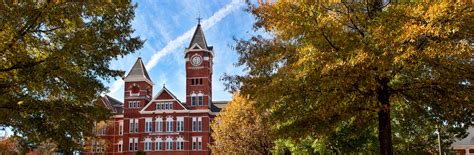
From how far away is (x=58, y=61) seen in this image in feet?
39.1

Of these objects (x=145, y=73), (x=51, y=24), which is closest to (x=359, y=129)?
(x=51, y=24)

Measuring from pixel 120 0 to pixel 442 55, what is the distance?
29.0ft

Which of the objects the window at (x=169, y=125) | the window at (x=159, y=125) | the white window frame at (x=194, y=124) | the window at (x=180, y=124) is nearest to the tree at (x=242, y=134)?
the white window frame at (x=194, y=124)

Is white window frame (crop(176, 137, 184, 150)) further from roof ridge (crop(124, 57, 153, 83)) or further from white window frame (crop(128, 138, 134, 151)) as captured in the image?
roof ridge (crop(124, 57, 153, 83))

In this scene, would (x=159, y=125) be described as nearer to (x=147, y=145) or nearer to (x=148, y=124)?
(x=148, y=124)

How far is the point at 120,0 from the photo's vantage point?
45.6 feet

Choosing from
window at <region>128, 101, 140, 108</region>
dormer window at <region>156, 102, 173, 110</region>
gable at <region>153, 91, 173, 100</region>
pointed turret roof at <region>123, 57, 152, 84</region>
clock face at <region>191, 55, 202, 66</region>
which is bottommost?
dormer window at <region>156, 102, 173, 110</region>

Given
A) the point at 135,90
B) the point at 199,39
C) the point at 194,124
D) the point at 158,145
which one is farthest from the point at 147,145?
the point at 199,39

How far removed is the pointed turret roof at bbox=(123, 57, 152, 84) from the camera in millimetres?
68875

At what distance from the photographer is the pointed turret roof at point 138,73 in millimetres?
68875

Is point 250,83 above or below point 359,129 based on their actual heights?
above

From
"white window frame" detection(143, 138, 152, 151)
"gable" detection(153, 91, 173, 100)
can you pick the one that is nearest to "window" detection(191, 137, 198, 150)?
"white window frame" detection(143, 138, 152, 151)

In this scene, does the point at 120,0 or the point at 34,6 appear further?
the point at 120,0

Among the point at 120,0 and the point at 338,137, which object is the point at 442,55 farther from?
the point at 338,137
